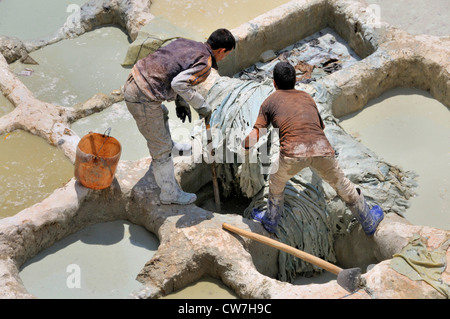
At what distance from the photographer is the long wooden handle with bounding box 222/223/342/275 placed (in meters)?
4.76

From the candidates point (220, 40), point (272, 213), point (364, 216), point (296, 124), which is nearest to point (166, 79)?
point (220, 40)

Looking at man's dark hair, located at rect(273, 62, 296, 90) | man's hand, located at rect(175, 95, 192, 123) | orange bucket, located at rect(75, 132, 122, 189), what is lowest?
orange bucket, located at rect(75, 132, 122, 189)

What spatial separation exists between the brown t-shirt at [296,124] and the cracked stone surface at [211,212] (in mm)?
826

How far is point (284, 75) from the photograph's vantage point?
5.05 metres

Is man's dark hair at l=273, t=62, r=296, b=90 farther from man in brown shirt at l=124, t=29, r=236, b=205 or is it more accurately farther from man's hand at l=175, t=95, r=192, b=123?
man's hand at l=175, t=95, r=192, b=123

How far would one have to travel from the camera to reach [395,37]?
7.23 metres

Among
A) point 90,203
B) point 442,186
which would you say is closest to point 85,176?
point 90,203

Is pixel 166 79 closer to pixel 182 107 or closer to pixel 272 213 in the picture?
pixel 182 107

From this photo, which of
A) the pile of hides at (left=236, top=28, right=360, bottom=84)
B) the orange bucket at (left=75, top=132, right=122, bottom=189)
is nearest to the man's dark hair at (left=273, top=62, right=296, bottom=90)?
the orange bucket at (left=75, top=132, right=122, bottom=189)

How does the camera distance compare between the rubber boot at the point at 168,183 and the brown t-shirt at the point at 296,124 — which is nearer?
the brown t-shirt at the point at 296,124

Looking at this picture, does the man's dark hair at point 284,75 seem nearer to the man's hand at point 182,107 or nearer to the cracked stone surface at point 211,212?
the man's hand at point 182,107

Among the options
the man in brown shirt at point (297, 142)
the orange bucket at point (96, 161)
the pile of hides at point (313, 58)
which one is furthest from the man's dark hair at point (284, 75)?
the pile of hides at point (313, 58)

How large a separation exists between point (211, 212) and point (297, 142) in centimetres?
102

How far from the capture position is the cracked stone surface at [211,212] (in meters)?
4.81
